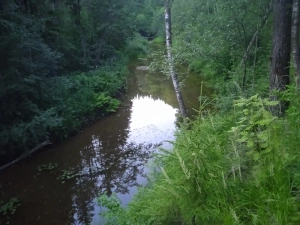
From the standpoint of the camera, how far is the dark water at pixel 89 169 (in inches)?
268

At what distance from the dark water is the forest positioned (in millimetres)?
707

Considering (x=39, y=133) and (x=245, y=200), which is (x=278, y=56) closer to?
(x=245, y=200)

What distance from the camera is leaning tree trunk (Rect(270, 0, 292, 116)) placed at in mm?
5426

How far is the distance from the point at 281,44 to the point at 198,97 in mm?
7248

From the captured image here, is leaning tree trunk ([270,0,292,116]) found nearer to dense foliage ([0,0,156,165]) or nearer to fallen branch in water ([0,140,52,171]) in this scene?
dense foliage ([0,0,156,165])

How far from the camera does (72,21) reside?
17594 mm

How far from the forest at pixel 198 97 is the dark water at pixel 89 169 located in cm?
71

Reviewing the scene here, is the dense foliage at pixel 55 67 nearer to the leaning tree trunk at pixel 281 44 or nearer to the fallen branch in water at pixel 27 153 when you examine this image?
the fallen branch in water at pixel 27 153

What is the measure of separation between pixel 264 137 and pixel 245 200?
563mm

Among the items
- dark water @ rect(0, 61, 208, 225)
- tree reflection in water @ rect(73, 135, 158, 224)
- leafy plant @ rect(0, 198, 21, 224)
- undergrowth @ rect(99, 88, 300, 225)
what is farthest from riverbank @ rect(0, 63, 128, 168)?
undergrowth @ rect(99, 88, 300, 225)

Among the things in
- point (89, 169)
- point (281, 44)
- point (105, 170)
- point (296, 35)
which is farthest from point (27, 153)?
point (296, 35)

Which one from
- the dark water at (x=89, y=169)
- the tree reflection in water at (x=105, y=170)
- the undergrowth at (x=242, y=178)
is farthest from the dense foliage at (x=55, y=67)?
the undergrowth at (x=242, y=178)

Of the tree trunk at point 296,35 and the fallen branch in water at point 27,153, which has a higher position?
the tree trunk at point 296,35

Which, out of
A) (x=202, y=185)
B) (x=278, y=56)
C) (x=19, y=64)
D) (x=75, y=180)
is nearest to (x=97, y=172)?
(x=75, y=180)
